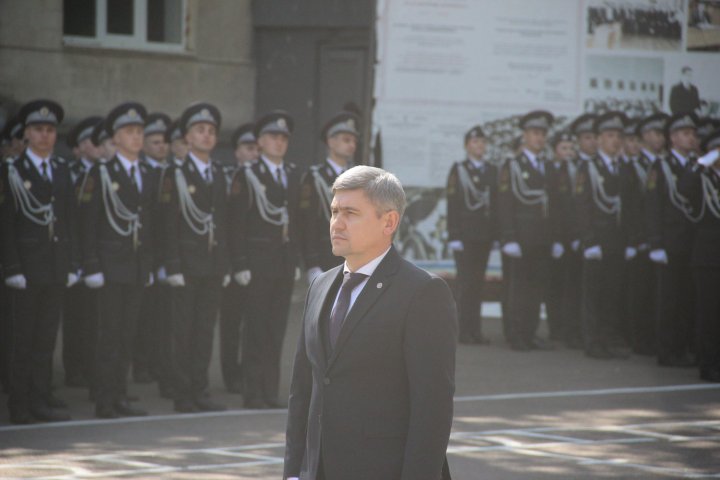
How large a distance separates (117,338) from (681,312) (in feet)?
17.6

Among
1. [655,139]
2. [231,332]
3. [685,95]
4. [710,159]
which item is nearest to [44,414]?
[231,332]

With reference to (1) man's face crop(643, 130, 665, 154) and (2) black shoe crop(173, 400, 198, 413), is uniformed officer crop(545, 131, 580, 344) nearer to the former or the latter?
(1) man's face crop(643, 130, 665, 154)

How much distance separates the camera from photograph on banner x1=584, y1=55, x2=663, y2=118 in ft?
47.8

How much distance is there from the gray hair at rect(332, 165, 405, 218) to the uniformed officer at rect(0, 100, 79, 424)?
5398 mm

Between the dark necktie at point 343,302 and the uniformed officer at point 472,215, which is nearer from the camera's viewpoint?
the dark necktie at point 343,302

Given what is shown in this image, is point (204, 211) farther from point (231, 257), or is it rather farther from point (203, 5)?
point (203, 5)

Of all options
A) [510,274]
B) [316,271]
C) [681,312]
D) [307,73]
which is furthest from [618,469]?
[307,73]

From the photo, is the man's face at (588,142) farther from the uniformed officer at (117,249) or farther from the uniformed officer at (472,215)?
the uniformed officer at (117,249)

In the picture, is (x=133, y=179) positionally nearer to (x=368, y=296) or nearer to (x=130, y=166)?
(x=130, y=166)

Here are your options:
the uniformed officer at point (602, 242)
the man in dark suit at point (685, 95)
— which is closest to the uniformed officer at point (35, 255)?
the uniformed officer at point (602, 242)

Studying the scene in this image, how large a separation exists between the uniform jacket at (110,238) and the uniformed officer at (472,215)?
183 inches

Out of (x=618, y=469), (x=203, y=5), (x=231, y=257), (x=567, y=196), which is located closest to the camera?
(x=618, y=469)

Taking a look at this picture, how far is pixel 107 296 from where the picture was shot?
9.51m

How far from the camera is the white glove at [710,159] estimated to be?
11453mm
